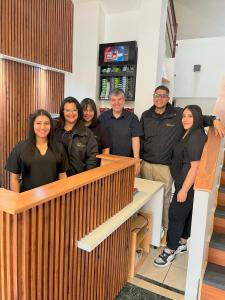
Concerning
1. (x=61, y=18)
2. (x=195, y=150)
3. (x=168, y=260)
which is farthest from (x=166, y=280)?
(x=61, y=18)

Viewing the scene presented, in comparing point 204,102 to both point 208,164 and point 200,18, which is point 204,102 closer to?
point 200,18

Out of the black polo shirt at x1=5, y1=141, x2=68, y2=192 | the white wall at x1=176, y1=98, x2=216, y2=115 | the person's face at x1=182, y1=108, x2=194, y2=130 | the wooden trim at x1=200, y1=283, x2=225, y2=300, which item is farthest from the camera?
the white wall at x1=176, y1=98, x2=216, y2=115

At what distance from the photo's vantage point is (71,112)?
2227 mm

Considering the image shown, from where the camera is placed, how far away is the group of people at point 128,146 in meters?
1.97

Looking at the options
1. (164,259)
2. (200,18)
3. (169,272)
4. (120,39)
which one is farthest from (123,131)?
(200,18)

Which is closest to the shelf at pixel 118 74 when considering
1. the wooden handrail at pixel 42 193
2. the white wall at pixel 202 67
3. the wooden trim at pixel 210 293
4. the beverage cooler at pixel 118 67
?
the beverage cooler at pixel 118 67

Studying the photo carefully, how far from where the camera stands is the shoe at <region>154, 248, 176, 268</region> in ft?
8.87

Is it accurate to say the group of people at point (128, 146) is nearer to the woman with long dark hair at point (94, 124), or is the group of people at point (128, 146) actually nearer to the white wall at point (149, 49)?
the woman with long dark hair at point (94, 124)

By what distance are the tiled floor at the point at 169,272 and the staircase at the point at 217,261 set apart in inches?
13.0

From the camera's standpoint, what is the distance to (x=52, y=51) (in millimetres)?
4574

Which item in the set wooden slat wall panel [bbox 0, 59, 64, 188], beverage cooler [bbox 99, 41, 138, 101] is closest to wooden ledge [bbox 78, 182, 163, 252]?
beverage cooler [bbox 99, 41, 138, 101]

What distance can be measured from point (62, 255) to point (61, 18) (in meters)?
4.47

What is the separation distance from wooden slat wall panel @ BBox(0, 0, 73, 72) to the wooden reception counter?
2.81m

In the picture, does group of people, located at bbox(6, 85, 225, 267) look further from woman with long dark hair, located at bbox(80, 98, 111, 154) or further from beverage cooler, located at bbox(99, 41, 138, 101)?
beverage cooler, located at bbox(99, 41, 138, 101)
